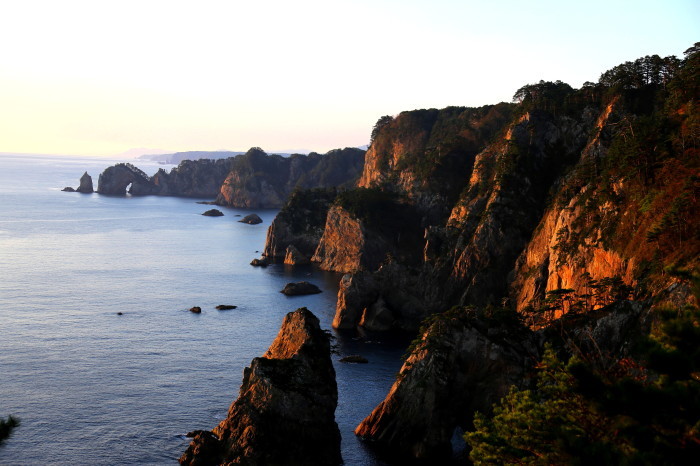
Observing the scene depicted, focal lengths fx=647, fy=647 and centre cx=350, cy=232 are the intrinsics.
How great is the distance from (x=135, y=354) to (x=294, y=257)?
93432mm

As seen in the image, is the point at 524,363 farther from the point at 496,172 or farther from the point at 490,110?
the point at 490,110

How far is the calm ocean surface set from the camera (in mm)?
68938

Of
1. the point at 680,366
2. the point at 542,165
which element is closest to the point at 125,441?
the point at 680,366

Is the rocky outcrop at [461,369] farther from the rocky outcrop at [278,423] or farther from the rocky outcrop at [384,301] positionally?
the rocky outcrop at [384,301]

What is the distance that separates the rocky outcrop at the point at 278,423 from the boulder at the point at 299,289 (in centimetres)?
7631

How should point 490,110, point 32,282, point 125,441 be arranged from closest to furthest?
point 125,441
point 32,282
point 490,110

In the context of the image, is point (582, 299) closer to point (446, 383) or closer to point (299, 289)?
point (446, 383)

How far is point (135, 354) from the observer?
96062 mm

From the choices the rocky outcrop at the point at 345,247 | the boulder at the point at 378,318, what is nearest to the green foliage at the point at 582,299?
the boulder at the point at 378,318

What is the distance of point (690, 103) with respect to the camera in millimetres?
94312

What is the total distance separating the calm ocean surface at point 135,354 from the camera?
226 ft

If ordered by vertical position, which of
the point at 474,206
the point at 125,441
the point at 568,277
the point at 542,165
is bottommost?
the point at 125,441

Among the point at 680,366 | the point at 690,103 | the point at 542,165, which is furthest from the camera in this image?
the point at 542,165

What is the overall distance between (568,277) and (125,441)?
67.5m
